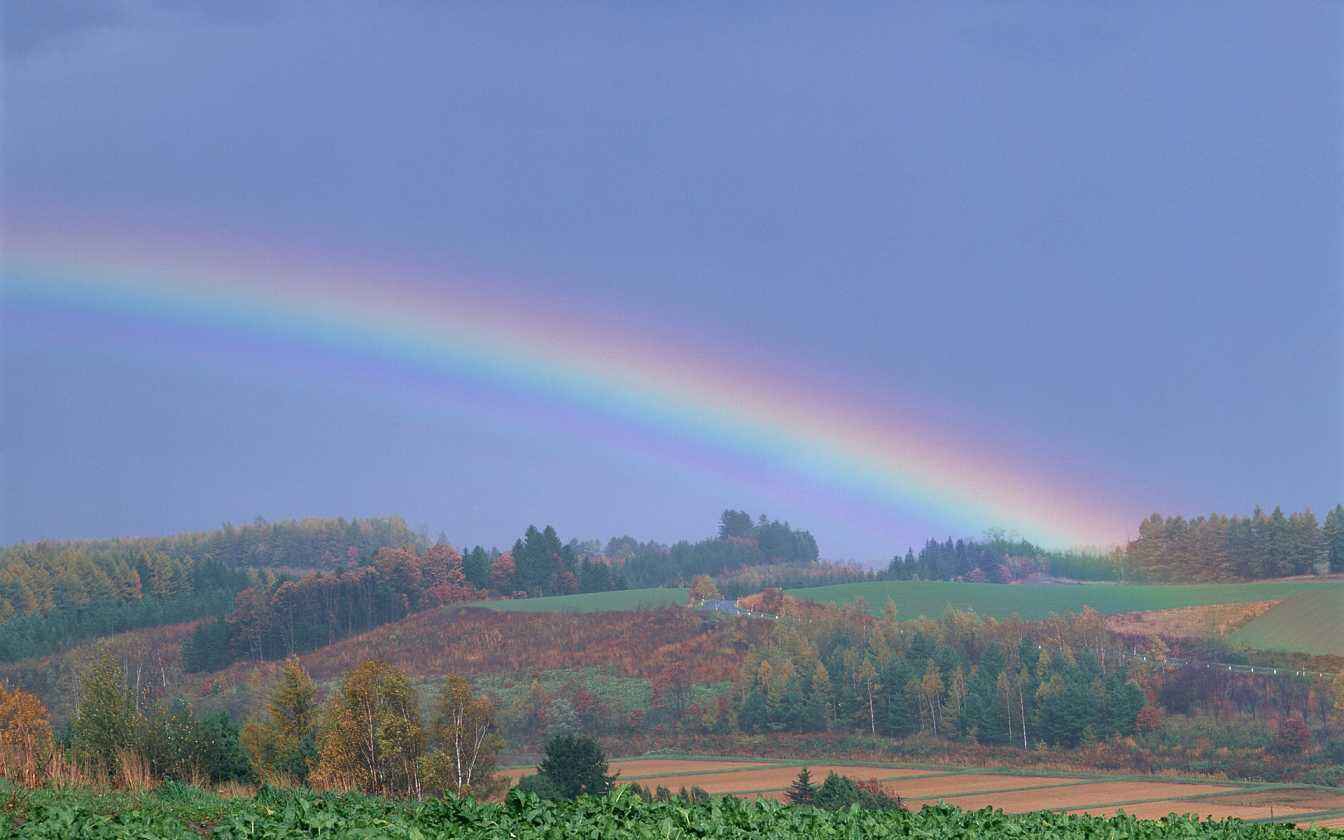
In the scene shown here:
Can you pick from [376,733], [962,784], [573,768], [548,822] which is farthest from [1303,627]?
[548,822]

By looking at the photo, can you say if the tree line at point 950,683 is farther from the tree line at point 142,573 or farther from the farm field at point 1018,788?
the tree line at point 142,573

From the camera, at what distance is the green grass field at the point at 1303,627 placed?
89250 millimetres

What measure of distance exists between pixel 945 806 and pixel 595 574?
386ft

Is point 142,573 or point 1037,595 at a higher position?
point 142,573

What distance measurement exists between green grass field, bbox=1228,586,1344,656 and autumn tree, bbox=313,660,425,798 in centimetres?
6586

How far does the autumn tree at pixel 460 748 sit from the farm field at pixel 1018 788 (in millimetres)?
6822

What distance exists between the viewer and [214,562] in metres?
139

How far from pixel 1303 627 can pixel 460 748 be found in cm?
6519

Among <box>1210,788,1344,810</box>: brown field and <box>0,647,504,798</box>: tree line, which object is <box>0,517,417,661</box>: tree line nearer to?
<box>0,647,504,798</box>: tree line

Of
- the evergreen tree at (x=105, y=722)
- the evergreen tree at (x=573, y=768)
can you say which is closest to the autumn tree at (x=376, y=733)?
the evergreen tree at (x=573, y=768)

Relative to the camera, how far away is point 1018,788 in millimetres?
63594

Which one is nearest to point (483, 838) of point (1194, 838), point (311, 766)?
point (1194, 838)

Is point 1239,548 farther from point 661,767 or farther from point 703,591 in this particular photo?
point 661,767

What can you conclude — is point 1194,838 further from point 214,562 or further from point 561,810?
point 214,562
